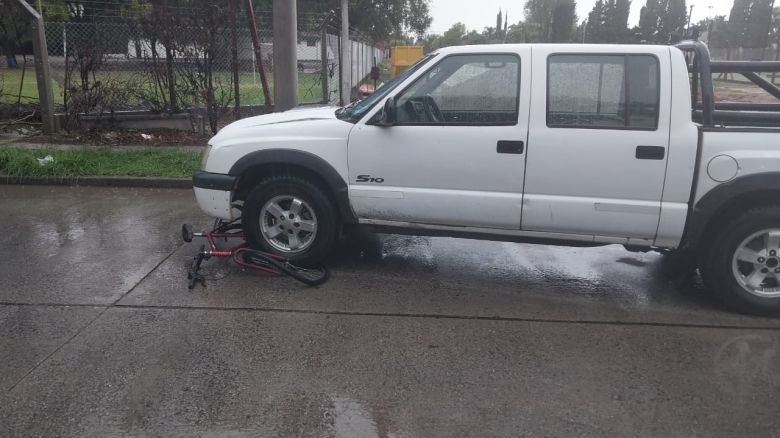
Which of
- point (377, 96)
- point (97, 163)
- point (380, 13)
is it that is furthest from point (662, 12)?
point (377, 96)

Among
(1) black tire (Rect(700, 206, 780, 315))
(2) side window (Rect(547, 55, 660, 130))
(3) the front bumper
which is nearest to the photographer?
(1) black tire (Rect(700, 206, 780, 315))

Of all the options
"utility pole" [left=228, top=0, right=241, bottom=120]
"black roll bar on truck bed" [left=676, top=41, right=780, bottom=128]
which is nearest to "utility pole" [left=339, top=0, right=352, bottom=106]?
"utility pole" [left=228, top=0, right=241, bottom=120]

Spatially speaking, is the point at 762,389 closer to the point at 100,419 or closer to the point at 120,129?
the point at 100,419

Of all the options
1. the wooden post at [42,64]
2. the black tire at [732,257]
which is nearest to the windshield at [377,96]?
the black tire at [732,257]

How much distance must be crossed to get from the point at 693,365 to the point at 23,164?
8.55 m

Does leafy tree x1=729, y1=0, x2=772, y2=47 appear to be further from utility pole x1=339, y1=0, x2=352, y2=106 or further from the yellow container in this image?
utility pole x1=339, y1=0, x2=352, y2=106

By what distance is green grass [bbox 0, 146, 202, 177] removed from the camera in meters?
8.70

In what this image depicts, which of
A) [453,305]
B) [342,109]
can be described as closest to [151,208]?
[342,109]

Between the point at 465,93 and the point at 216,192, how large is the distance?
2200mm

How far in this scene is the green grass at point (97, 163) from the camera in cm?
870

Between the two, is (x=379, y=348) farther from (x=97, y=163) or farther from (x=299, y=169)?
(x=97, y=163)

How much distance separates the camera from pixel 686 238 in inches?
185

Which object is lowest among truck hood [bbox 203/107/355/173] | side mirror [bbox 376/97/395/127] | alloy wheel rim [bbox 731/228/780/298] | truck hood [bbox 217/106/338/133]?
alloy wheel rim [bbox 731/228/780/298]

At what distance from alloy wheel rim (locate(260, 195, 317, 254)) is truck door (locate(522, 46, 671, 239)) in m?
1.79
